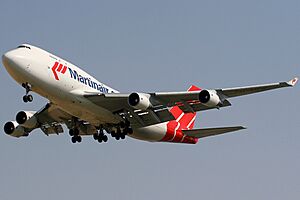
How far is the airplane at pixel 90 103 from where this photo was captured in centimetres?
4331

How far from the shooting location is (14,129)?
53000mm

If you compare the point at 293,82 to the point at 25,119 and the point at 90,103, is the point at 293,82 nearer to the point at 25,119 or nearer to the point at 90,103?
the point at 90,103

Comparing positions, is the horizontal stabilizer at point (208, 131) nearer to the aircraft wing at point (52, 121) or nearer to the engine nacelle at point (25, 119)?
the aircraft wing at point (52, 121)

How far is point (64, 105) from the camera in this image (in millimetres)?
44812

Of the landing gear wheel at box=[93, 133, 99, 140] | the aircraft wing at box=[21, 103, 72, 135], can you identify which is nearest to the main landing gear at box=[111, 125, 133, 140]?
the landing gear wheel at box=[93, 133, 99, 140]

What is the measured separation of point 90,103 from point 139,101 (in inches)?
126

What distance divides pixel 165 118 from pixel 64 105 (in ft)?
26.0

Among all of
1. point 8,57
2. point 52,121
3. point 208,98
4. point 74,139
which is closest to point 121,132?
point 74,139

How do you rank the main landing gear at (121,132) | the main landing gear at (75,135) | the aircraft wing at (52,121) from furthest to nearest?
the main landing gear at (75,135)
the aircraft wing at (52,121)
the main landing gear at (121,132)

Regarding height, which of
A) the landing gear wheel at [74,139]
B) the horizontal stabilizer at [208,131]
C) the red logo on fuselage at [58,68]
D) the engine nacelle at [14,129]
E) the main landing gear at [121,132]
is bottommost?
the landing gear wheel at [74,139]

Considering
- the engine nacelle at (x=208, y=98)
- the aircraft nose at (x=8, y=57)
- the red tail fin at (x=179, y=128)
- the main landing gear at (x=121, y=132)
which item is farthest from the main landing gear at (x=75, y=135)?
the engine nacelle at (x=208, y=98)

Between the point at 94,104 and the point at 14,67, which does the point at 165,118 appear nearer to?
the point at 94,104

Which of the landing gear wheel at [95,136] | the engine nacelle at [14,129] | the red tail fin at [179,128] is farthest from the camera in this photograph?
the red tail fin at [179,128]

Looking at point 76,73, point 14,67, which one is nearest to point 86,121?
point 76,73
